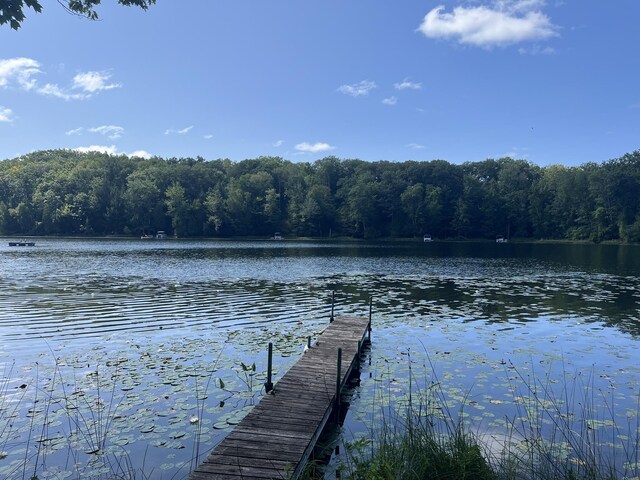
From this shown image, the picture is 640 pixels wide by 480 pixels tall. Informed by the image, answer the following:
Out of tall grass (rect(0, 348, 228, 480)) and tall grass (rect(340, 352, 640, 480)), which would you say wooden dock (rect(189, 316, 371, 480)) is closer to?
tall grass (rect(0, 348, 228, 480))

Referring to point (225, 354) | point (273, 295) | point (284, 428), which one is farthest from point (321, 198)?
point (284, 428)

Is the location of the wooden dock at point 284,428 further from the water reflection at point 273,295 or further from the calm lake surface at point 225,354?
the water reflection at point 273,295

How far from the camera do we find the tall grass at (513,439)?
666 cm

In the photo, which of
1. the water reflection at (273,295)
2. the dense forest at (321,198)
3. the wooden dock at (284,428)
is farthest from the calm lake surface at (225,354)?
the dense forest at (321,198)

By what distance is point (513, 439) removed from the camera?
9586mm

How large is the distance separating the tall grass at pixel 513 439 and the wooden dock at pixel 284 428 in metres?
0.94

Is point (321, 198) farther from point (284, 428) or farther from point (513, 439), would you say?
point (284, 428)

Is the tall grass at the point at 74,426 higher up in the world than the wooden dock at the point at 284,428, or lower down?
lower down

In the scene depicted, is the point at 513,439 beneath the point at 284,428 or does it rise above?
beneath

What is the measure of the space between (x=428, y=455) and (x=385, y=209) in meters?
132

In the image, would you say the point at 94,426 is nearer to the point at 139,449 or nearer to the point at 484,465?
the point at 139,449

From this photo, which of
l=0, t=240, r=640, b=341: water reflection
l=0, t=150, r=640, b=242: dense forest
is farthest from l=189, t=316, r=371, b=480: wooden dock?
l=0, t=150, r=640, b=242: dense forest

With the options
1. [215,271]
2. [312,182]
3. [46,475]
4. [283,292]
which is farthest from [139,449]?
[312,182]

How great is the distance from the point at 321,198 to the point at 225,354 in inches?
4898
